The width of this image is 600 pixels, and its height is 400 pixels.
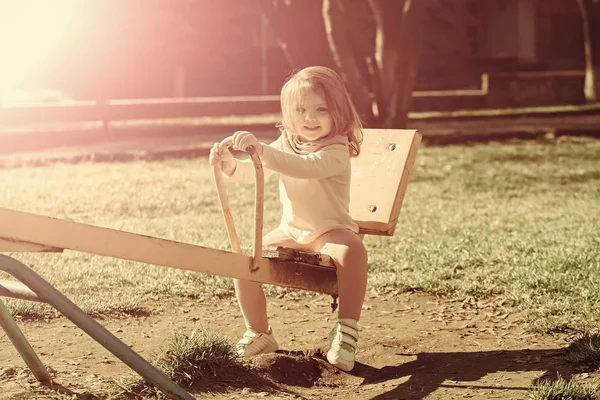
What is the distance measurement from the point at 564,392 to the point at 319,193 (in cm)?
128

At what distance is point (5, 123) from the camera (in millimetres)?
18938

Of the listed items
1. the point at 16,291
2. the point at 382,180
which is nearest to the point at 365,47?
the point at 382,180

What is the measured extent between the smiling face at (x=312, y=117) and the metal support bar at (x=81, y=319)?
1.32 m

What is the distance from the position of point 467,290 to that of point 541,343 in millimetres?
1005

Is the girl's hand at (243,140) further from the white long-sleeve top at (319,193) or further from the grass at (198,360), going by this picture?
the grass at (198,360)

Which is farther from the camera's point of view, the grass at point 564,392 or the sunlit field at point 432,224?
the sunlit field at point 432,224

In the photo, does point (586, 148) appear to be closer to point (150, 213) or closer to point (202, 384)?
point (150, 213)

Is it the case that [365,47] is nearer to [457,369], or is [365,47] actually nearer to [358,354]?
[358,354]

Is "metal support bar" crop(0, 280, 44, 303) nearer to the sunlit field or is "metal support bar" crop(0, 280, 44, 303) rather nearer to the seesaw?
the seesaw

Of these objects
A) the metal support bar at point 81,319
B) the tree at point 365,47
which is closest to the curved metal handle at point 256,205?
the metal support bar at point 81,319

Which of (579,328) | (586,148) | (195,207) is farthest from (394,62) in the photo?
(579,328)

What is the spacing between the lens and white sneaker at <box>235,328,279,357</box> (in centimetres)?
415

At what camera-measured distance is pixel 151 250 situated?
11.0 ft

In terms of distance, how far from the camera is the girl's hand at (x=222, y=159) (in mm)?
3885
